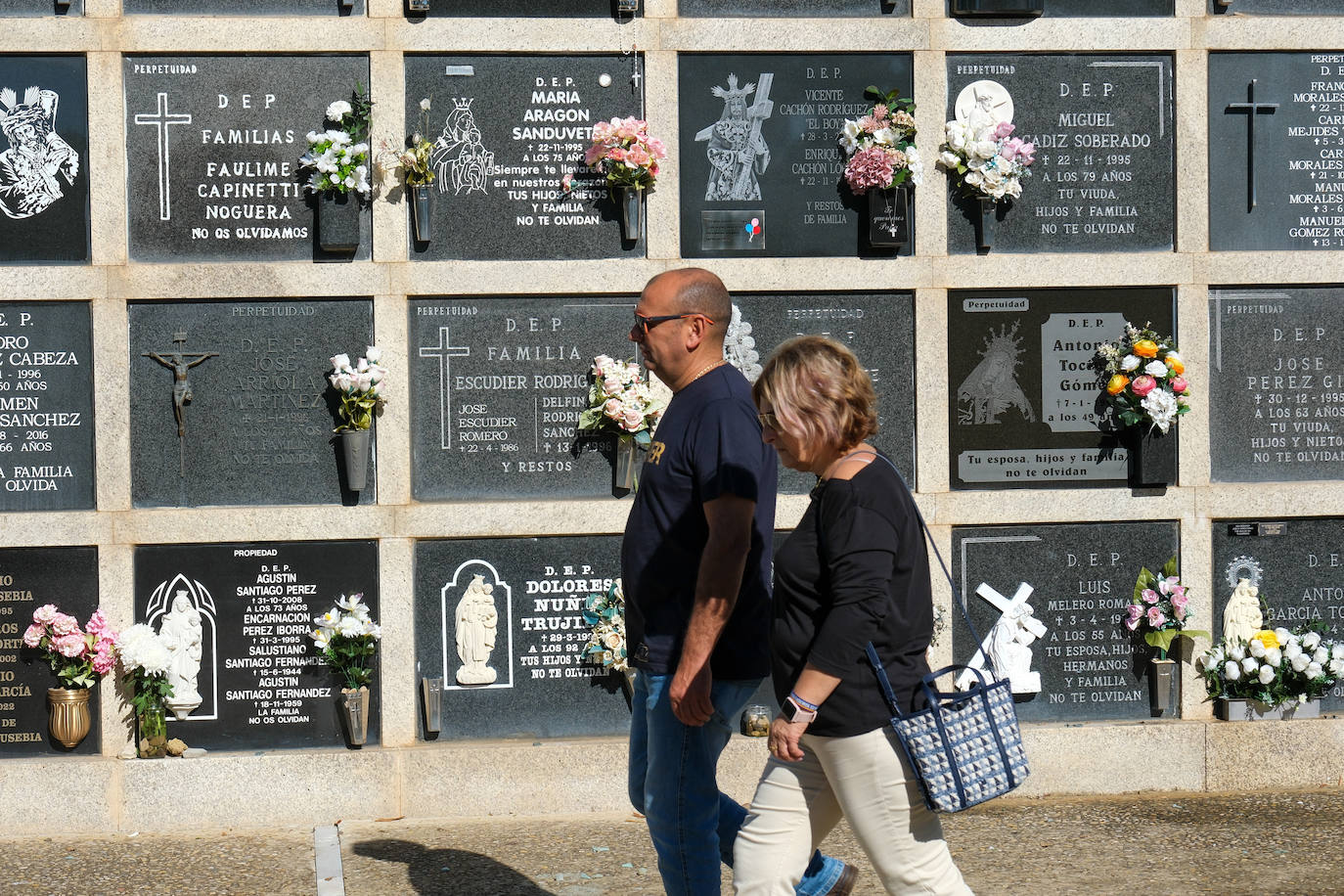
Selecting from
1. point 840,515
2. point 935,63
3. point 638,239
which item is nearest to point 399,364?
A: point 638,239

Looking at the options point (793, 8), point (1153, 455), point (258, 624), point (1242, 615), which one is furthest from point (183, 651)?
point (1242, 615)

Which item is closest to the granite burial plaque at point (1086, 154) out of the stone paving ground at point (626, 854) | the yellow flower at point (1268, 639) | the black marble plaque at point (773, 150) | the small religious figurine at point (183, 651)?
the black marble plaque at point (773, 150)

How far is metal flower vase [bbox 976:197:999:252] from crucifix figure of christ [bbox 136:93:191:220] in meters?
3.37

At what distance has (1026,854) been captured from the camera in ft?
15.4

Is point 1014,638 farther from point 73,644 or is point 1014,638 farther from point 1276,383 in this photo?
point 73,644

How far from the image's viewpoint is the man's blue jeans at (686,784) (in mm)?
3209

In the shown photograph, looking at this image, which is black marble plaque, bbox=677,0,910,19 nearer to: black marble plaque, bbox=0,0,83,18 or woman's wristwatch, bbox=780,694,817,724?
black marble plaque, bbox=0,0,83,18

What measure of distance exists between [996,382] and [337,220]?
9.49ft

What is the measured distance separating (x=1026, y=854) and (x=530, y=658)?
2.13 metres

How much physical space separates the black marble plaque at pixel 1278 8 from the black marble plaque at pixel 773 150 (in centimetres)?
144

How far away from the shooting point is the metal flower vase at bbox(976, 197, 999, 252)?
5594mm

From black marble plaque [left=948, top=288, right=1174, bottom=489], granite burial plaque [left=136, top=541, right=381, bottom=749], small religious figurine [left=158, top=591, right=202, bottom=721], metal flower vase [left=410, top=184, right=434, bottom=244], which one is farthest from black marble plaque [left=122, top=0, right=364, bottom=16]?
black marble plaque [left=948, top=288, right=1174, bottom=489]

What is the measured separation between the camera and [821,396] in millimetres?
2912

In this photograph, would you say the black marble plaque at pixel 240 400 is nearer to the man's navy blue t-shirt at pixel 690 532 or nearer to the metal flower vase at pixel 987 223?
the man's navy blue t-shirt at pixel 690 532
